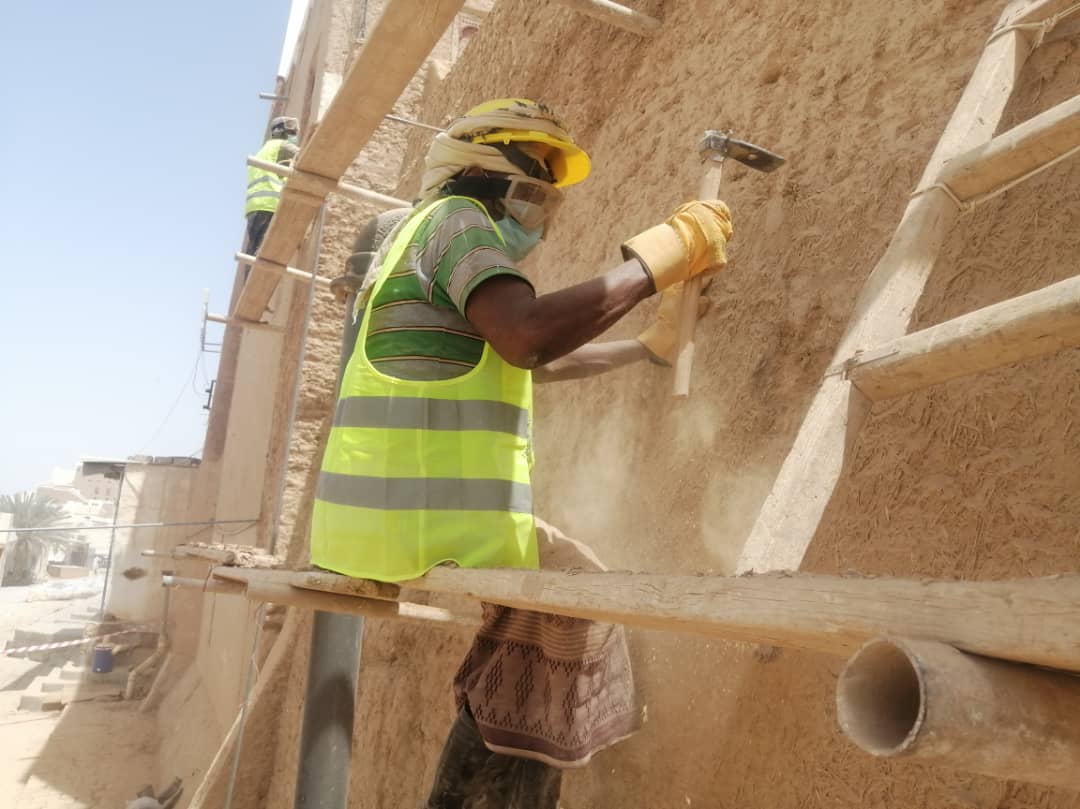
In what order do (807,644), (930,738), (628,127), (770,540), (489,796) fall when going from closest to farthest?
(930,738), (807,644), (770,540), (489,796), (628,127)

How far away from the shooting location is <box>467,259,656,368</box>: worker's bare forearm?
61.5 inches

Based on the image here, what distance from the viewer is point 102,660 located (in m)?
12.9

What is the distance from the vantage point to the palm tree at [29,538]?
3106cm

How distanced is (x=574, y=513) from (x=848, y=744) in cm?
127

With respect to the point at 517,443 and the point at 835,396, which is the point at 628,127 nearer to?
the point at 517,443

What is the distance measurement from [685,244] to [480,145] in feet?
1.58

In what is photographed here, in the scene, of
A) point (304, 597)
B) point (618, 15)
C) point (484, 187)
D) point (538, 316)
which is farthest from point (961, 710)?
point (618, 15)

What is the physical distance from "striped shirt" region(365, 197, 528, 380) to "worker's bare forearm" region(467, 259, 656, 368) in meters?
0.07

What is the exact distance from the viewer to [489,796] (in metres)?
2.05

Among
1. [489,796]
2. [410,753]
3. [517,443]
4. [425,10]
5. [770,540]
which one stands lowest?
[410,753]

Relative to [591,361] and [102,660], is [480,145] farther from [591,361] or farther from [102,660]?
[102,660]

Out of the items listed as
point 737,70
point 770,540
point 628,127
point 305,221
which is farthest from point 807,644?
point 305,221

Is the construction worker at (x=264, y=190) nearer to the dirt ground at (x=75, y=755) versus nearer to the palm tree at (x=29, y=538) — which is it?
the dirt ground at (x=75, y=755)

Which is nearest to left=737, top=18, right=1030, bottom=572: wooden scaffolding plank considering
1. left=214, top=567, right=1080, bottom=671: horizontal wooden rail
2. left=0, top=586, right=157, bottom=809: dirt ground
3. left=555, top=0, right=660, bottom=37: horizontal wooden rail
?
left=214, top=567, right=1080, bottom=671: horizontal wooden rail
